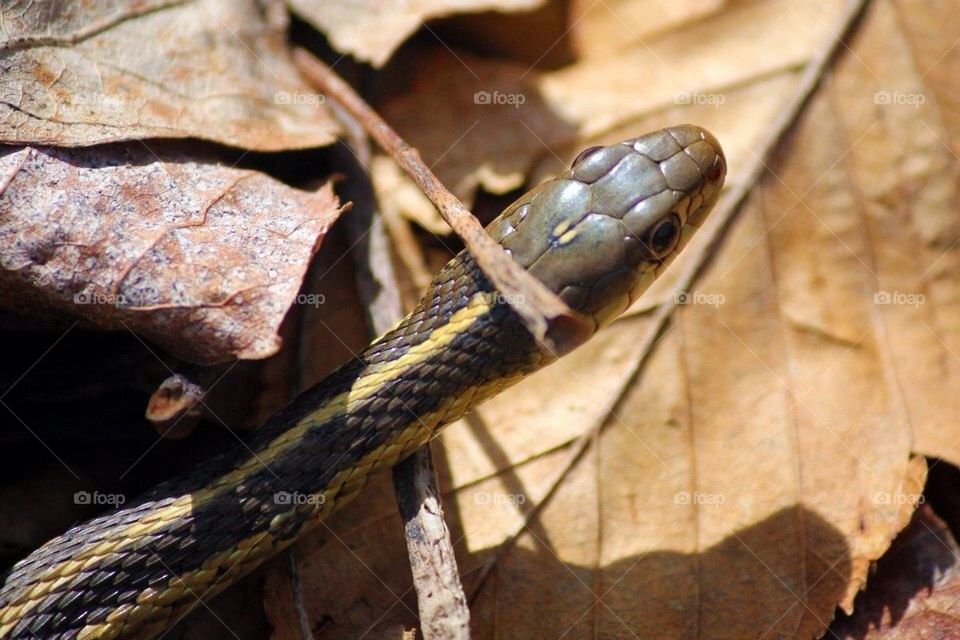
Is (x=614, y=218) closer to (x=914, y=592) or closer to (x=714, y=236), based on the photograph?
(x=714, y=236)

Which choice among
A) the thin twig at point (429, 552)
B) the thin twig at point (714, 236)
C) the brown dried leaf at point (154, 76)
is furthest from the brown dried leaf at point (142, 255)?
the thin twig at point (714, 236)

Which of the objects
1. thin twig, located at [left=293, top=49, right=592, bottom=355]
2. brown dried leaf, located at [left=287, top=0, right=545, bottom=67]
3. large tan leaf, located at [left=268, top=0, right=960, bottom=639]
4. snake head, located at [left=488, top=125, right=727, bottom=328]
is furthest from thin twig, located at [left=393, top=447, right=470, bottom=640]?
brown dried leaf, located at [left=287, top=0, right=545, bottom=67]

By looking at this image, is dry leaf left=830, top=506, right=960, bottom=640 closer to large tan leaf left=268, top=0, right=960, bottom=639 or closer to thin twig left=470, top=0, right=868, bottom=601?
large tan leaf left=268, top=0, right=960, bottom=639

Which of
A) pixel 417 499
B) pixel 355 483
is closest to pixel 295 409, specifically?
pixel 355 483

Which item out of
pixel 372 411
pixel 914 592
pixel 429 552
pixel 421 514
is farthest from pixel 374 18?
pixel 914 592

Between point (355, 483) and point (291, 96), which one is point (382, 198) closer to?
point (291, 96)

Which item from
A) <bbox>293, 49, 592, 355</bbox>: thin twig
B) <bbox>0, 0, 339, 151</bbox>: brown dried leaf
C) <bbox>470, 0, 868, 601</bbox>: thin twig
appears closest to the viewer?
<bbox>293, 49, 592, 355</bbox>: thin twig

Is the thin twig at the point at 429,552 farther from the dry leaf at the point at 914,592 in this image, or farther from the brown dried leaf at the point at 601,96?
the dry leaf at the point at 914,592

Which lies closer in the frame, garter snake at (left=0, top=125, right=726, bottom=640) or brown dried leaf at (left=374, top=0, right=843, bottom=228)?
garter snake at (left=0, top=125, right=726, bottom=640)
